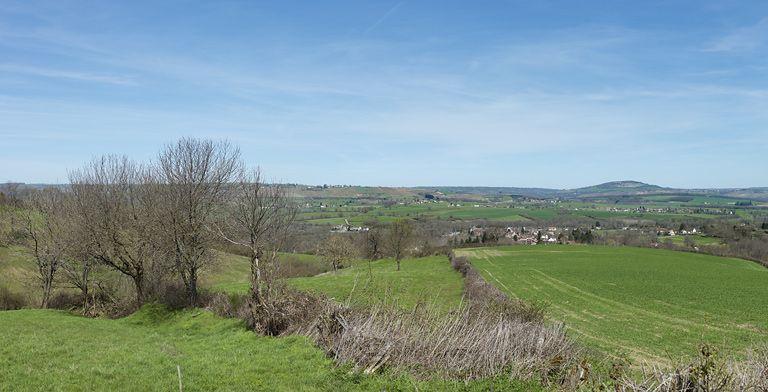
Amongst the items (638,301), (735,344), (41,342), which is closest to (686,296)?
(638,301)

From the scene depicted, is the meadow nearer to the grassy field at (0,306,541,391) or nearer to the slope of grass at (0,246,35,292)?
the slope of grass at (0,246,35,292)

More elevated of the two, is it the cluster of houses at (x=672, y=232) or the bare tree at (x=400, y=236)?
the bare tree at (x=400, y=236)

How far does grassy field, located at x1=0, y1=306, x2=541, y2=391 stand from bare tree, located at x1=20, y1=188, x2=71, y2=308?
1512 centimetres

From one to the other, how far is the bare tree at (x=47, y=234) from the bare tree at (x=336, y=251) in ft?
117

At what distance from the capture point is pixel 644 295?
39.8 metres

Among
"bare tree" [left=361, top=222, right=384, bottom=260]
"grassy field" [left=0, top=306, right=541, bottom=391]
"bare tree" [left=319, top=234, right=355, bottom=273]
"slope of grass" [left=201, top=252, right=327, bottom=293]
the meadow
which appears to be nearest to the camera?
"grassy field" [left=0, top=306, right=541, bottom=391]

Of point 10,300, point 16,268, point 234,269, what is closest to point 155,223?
point 10,300

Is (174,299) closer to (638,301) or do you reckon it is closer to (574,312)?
(574,312)

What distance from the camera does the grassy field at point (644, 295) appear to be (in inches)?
971

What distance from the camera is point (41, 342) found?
13.4m

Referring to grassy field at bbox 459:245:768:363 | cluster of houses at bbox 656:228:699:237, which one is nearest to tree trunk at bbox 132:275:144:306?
grassy field at bbox 459:245:768:363

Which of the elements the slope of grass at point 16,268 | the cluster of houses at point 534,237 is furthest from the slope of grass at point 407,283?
the cluster of houses at point 534,237

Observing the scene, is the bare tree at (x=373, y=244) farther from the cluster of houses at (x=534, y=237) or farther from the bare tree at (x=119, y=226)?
the bare tree at (x=119, y=226)

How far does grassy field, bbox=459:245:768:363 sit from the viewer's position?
971 inches
